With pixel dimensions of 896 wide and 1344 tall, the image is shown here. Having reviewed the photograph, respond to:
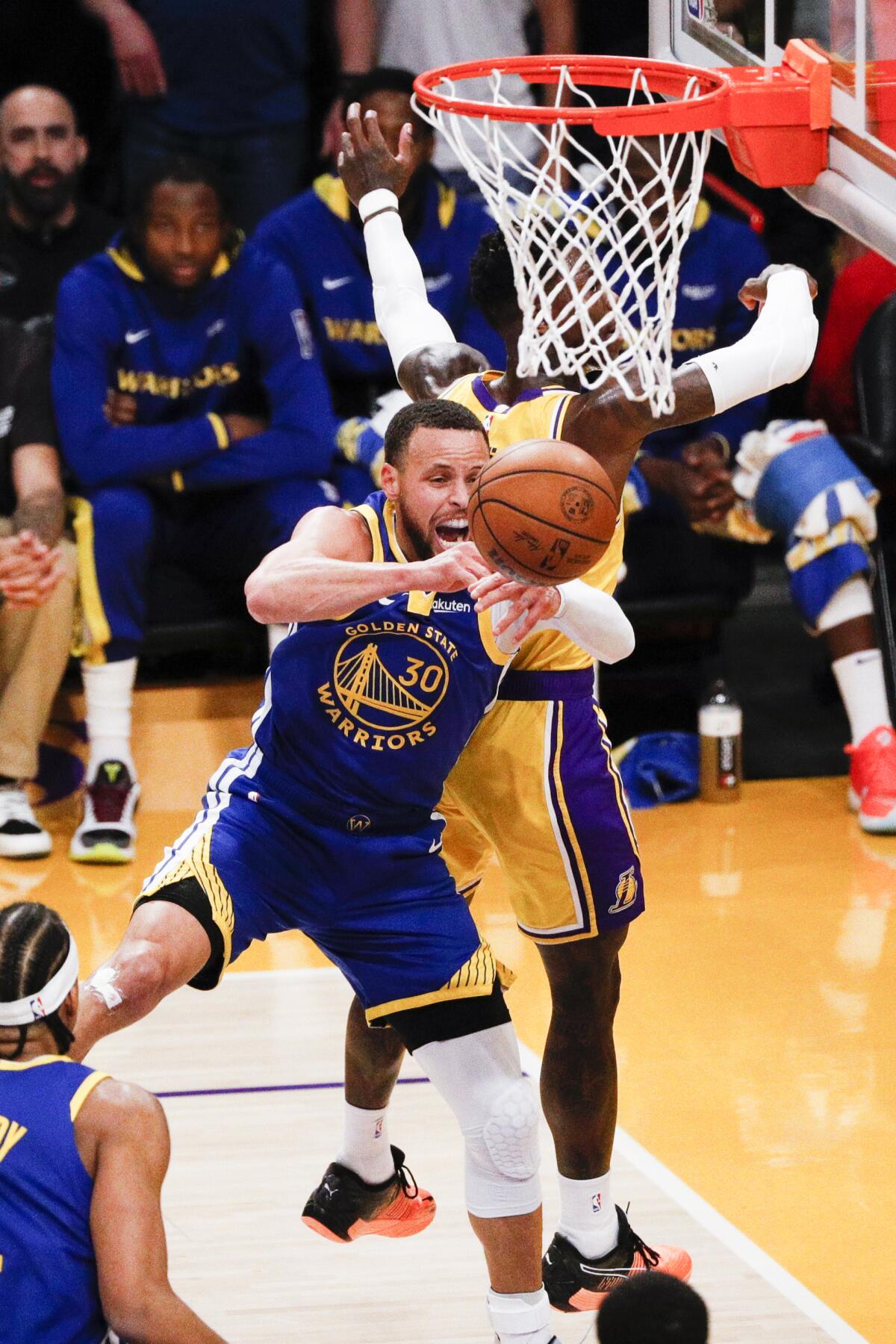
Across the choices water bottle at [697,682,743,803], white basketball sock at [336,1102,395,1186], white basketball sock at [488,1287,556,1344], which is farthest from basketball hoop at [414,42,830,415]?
water bottle at [697,682,743,803]

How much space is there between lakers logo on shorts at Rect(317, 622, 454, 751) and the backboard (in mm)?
1176

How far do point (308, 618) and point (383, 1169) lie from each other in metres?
1.34

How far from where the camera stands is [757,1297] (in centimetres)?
388

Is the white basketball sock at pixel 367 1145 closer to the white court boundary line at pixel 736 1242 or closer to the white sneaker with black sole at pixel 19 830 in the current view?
the white court boundary line at pixel 736 1242

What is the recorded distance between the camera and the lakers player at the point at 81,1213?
2588mm

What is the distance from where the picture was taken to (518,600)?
329 centimetres

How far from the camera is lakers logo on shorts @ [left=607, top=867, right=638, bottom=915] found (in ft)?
12.8

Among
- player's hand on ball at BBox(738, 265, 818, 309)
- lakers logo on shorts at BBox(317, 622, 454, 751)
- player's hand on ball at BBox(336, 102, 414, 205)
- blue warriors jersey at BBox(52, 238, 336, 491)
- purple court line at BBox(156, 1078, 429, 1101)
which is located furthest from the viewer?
blue warriors jersey at BBox(52, 238, 336, 491)

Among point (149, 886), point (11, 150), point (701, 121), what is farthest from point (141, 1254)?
point (11, 150)

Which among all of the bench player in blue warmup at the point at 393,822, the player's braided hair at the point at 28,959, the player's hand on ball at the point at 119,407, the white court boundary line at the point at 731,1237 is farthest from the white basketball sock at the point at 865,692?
the player's braided hair at the point at 28,959

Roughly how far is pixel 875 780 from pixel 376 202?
3.16m

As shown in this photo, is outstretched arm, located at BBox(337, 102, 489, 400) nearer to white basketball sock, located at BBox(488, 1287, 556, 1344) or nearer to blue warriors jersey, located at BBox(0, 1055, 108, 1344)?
white basketball sock, located at BBox(488, 1287, 556, 1344)

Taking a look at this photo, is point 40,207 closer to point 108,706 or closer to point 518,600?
point 108,706

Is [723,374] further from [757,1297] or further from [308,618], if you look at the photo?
[757,1297]
